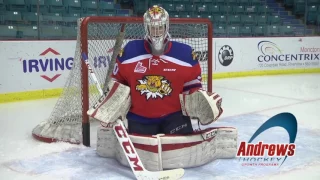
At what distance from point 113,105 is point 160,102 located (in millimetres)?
280

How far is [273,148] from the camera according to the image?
2779 mm

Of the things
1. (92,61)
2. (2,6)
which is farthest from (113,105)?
(2,6)

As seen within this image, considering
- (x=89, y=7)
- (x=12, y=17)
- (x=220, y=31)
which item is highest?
(x=89, y=7)

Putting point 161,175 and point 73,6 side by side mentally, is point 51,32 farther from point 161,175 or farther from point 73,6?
point 161,175

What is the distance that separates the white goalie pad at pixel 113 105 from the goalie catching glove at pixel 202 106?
33cm

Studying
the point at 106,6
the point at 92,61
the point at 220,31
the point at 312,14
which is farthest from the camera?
the point at 312,14

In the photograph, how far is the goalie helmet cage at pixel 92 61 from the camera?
9.38ft

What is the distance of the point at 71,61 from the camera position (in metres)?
5.24

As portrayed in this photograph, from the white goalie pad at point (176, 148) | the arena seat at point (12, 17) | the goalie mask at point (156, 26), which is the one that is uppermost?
the arena seat at point (12, 17)

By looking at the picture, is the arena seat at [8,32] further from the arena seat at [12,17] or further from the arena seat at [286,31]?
the arena seat at [286,31]

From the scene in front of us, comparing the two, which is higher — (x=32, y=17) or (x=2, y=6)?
(x=2, y=6)

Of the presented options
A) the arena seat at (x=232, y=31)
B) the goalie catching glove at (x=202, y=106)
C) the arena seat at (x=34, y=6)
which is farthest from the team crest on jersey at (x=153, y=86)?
the arena seat at (x=232, y=31)

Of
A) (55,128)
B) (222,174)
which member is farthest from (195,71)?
(55,128)

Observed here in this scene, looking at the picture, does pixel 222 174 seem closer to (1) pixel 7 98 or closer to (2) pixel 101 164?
(2) pixel 101 164
